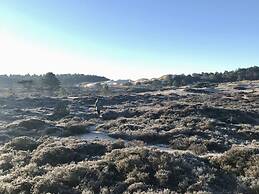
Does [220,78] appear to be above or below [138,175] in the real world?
below

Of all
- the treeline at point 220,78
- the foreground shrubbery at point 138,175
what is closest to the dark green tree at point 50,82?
the treeline at point 220,78

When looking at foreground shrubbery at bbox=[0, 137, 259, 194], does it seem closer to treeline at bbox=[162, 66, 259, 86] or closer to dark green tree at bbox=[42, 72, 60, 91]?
dark green tree at bbox=[42, 72, 60, 91]

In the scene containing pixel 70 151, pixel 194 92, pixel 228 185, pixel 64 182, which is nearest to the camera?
pixel 228 185

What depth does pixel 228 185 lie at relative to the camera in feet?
50.0

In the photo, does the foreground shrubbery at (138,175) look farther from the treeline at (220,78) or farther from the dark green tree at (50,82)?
the treeline at (220,78)

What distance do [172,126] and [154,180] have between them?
750 inches

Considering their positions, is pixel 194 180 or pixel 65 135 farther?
pixel 65 135

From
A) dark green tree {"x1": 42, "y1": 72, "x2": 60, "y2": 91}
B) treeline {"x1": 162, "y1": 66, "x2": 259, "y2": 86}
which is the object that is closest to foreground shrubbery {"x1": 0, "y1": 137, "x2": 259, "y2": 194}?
dark green tree {"x1": 42, "y1": 72, "x2": 60, "y2": 91}

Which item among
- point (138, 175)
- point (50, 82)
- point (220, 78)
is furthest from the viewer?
point (220, 78)

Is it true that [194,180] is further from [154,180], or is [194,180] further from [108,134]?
[108,134]

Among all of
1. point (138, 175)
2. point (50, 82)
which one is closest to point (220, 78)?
point (50, 82)

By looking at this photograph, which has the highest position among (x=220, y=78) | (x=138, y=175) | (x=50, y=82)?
(x=138, y=175)

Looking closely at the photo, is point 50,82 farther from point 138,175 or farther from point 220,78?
point 138,175

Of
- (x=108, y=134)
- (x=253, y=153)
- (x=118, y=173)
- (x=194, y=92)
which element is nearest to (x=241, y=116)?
(x=108, y=134)
